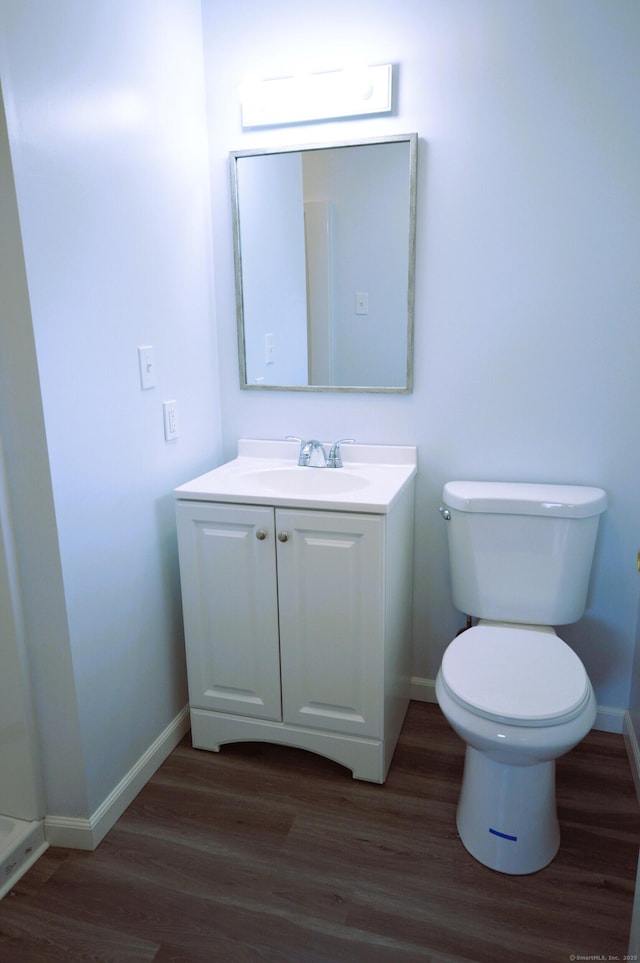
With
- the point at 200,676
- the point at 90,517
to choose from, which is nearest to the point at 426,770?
the point at 200,676

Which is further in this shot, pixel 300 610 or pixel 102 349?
pixel 300 610

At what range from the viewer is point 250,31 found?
2.02 m

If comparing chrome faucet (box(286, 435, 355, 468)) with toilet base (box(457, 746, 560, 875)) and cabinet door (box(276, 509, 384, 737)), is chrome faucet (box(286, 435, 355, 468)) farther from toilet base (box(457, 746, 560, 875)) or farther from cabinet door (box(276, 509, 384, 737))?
toilet base (box(457, 746, 560, 875))

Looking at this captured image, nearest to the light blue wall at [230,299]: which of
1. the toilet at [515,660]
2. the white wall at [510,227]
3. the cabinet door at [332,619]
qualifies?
the white wall at [510,227]

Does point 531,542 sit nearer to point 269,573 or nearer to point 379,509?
point 379,509

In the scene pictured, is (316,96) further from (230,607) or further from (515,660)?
(515,660)

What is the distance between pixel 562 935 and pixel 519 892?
131 mm

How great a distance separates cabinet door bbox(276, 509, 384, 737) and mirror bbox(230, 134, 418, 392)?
595 mm

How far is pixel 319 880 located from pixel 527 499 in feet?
3.72

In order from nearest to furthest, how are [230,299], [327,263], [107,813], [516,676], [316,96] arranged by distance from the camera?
1. [516,676]
2. [107,813]
3. [316,96]
4. [327,263]
5. [230,299]

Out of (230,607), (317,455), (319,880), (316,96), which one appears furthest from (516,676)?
(316,96)

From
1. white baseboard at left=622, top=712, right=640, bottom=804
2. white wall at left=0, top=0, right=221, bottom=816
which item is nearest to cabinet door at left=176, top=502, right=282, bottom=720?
white wall at left=0, top=0, right=221, bottom=816

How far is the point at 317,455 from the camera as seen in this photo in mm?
2184

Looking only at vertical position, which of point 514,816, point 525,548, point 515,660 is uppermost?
point 525,548
